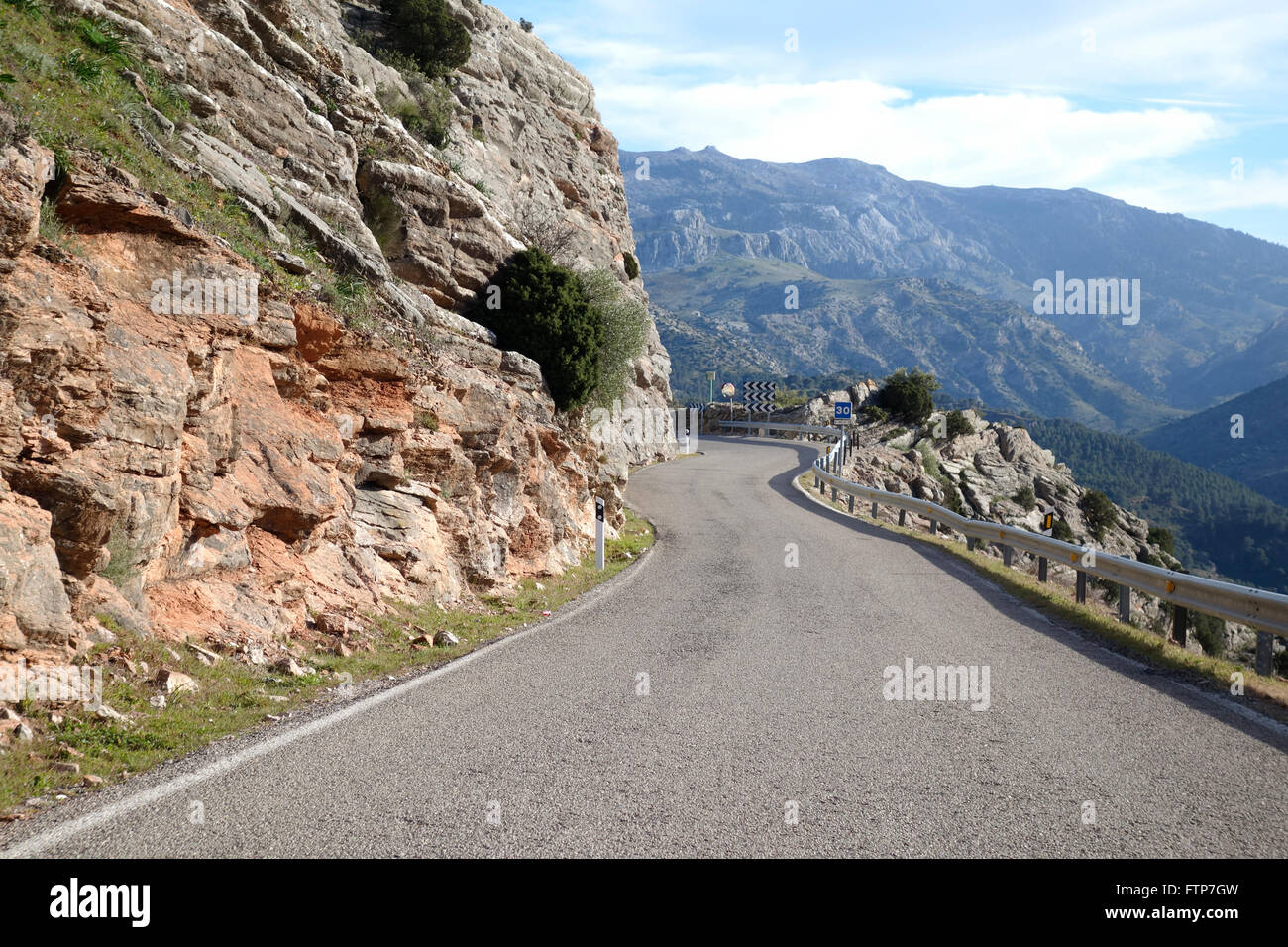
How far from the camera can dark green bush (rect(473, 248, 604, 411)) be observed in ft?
57.0

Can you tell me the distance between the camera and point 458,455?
12328mm

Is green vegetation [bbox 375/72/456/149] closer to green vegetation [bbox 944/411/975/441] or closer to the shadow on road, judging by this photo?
the shadow on road

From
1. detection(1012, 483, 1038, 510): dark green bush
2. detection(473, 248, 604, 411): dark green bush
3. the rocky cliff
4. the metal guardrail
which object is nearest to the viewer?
the rocky cliff

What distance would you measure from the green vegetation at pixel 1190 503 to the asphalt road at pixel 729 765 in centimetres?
15671

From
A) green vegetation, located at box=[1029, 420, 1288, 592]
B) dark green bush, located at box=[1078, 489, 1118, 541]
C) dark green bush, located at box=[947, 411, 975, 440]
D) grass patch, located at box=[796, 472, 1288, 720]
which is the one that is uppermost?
dark green bush, located at box=[947, 411, 975, 440]

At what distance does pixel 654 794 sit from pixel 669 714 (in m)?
1.63

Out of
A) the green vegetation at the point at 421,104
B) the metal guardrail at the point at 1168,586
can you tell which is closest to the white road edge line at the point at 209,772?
the metal guardrail at the point at 1168,586

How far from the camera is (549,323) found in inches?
685

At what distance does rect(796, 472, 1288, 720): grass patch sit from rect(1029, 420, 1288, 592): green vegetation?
150054mm

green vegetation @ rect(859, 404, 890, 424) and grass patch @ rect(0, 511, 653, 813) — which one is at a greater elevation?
green vegetation @ rect(859, 404, 890, 424)

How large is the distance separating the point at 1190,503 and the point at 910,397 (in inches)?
5832

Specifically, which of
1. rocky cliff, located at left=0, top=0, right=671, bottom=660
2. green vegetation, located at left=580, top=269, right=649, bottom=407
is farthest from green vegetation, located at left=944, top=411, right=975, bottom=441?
rocky cliff, located at left=0, top=0, right=671, bottom=660
